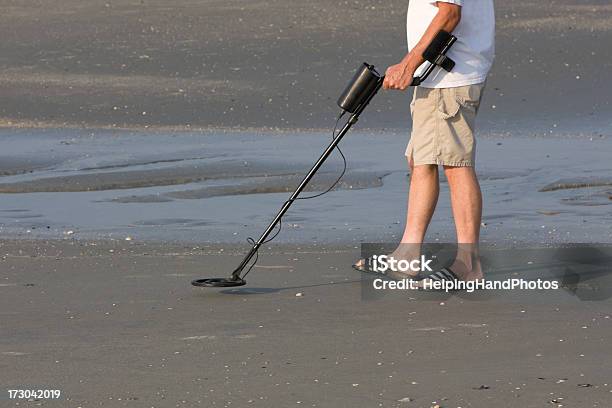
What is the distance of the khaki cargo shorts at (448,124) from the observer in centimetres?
680


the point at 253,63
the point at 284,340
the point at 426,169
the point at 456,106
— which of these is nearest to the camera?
the point at 284,340

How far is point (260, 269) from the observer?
7324 mm

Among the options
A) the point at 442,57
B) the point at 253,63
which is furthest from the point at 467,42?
the point at 253,63

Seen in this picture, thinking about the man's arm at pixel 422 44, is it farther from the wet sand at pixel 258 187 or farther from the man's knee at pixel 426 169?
the wet sand at pixel 258 187

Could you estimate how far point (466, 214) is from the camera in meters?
6.88

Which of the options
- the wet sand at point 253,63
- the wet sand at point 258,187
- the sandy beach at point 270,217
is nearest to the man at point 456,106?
the sandy beach at point 270,217

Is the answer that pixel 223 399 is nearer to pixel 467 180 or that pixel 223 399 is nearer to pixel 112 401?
pixel 112 401

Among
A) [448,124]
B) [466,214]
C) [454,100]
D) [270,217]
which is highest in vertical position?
[454,100]

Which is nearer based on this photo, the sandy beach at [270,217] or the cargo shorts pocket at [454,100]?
the sandy beach at [270,217]

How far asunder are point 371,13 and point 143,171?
8.78m

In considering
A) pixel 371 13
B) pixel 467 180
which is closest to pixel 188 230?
pixel 467 180

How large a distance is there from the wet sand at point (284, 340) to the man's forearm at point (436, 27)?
0.98m

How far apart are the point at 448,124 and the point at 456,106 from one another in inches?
3.3

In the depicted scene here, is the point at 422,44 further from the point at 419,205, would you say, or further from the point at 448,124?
the point at 419,205
